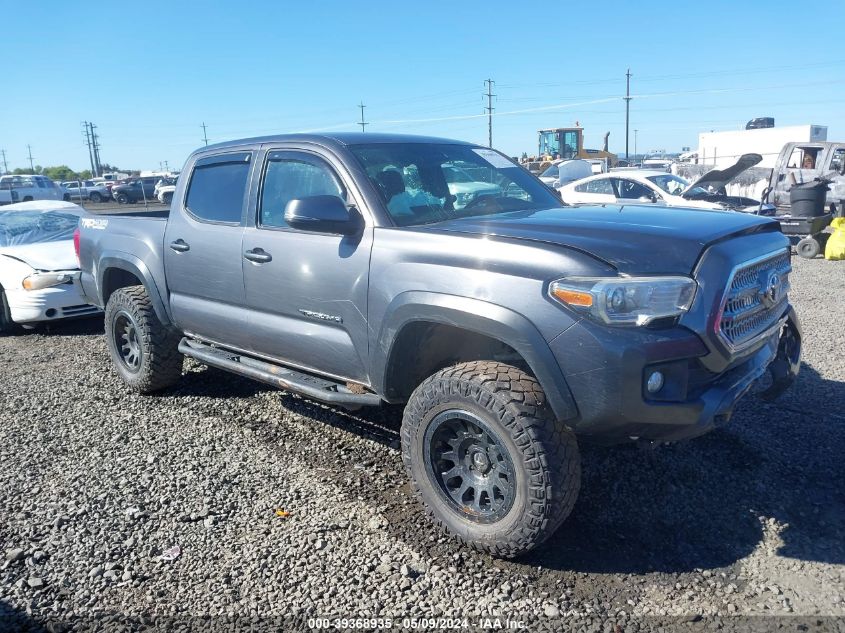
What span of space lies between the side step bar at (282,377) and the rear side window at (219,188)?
36.1 inches

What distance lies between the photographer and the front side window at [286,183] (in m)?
4.03

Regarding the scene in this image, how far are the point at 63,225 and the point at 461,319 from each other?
A: 7.46 metres

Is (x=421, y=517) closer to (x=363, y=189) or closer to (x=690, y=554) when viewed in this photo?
(x=690, y=554)

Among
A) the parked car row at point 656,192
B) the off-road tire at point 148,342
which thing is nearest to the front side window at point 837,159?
the parked car row at point 656,192

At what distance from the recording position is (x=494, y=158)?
4648 millimetres

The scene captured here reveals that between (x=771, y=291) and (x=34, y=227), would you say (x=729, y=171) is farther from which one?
(x=34, y=227)

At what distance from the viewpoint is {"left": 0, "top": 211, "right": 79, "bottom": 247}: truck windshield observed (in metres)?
8.18

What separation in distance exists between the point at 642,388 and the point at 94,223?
16.5 ft

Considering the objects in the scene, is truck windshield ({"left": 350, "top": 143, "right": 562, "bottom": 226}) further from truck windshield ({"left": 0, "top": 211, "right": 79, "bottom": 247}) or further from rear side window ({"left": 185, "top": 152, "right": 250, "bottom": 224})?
truck windshield ({"left": 0, "top": 211, "right": 79, "bottom": 247})

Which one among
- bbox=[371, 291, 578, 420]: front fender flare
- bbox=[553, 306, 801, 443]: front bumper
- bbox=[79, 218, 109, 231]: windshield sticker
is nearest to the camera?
bbox=[553, 306, 801, 443]: front bumper

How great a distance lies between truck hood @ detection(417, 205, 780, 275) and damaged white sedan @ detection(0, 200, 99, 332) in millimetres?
5571

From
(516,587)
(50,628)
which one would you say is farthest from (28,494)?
(516,587)

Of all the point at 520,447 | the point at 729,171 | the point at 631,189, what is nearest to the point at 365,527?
the point at 520,447

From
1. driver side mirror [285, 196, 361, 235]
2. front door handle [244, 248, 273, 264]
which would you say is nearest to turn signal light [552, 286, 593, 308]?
driver side mirror [285, 196, 361, 235]
